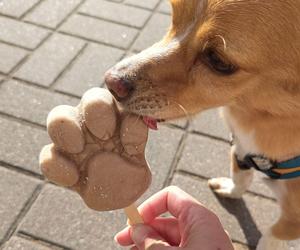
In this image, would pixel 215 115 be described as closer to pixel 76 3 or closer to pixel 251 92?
pixel 251 92

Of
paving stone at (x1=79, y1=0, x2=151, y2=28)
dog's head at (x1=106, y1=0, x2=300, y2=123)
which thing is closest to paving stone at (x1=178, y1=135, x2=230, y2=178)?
dog's head at (x1=106, y1=0, x2=300, y2=123)

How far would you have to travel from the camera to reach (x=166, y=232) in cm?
189

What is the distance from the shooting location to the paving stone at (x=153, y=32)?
354 centimetres

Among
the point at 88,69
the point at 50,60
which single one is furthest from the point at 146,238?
the point at 50,60

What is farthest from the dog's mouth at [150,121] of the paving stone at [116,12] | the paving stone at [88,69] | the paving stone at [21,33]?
the paving stone at [116,12]

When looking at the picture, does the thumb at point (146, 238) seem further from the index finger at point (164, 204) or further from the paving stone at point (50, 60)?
the paving stone at point (50, 60)

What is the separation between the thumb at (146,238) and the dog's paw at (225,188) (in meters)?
0.95

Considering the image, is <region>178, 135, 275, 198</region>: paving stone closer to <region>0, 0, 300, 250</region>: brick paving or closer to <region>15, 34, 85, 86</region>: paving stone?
<region>0, 0, 300, 250</region>: brick paving

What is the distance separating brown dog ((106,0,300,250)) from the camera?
1.67m

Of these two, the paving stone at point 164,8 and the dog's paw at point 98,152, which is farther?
the paving stone at point 164,8

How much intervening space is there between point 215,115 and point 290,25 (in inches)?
57.1

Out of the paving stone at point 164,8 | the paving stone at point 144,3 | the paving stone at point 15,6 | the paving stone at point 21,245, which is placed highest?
the paving stone at point 164,8

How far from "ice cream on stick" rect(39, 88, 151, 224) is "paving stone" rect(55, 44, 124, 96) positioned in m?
1.54

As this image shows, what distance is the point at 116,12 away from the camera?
12.6 feet
